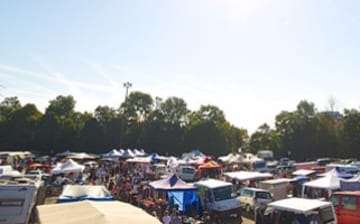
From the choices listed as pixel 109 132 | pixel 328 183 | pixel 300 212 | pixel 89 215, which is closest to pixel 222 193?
pixel 328 183

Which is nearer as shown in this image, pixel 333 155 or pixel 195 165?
pixel 195 165

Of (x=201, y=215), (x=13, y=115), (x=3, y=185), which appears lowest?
(x=201, y=215)

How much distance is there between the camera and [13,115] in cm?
6938

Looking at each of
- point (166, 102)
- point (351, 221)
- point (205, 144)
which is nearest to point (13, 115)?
point (166, 102)

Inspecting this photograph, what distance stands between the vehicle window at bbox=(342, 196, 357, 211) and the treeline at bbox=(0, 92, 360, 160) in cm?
4826

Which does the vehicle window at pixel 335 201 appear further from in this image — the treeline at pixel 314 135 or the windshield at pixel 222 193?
the treeline at pixel 314 135

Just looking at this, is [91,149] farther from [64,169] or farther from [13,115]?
[64,169]

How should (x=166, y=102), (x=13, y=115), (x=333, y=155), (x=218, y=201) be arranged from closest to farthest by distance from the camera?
(x=218, y=201) → (x=333, y=155) → (x=13, y=115) → (x=166, y=102)

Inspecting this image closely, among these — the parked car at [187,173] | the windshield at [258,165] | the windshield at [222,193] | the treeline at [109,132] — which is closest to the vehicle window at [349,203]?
the windshield at [222,193]

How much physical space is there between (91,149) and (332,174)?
51447 mm

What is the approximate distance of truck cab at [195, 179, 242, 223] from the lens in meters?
17.2

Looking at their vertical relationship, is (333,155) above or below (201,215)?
above

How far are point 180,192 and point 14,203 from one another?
8.25 metres

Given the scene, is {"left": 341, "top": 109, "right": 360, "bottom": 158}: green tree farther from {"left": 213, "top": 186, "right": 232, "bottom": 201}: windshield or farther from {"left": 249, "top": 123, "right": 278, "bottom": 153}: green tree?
{"left": 213, "top": 186, "right": 232, "bottom": 201}: windshield
